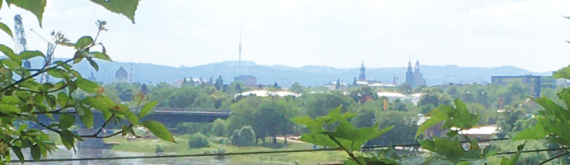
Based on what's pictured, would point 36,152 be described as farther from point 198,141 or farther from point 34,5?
point 198,141

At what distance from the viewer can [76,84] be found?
49cm

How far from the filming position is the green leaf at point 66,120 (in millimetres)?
497

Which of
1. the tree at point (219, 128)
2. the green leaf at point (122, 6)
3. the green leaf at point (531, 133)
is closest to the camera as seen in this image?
the green leaf at point (122, 6)

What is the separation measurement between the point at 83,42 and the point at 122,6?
18cm

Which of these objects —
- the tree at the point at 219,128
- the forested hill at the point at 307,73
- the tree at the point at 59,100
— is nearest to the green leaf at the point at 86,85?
the tree at the point at 59,100

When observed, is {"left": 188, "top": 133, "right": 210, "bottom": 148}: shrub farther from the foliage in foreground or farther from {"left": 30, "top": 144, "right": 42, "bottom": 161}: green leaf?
the foliage in foreground

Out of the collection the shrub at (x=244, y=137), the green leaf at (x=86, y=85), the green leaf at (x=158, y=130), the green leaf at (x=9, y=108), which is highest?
the green leaf at (x=86, y=85)

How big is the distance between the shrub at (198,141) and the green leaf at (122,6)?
85.3 feet

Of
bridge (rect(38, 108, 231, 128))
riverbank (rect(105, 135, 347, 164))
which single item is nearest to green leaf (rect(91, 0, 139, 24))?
bridge (rect(38, 108, 231, 128))

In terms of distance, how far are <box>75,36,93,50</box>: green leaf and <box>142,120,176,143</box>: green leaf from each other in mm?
72

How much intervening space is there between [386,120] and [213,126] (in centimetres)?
800

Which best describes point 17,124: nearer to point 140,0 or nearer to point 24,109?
point 24,109

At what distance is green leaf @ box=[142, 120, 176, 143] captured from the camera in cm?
47

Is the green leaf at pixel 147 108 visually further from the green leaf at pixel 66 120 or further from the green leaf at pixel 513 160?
the green leaf at pixel 513 160
